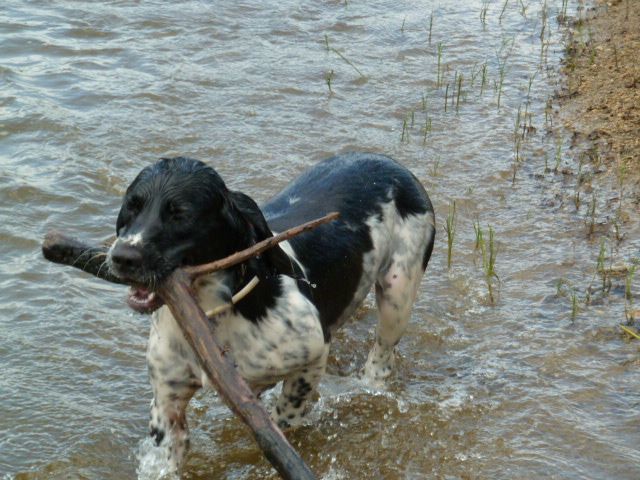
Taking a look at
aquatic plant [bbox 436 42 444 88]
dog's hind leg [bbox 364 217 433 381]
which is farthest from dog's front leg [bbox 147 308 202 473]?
aquatic plant [bbox 436 42 444 88]

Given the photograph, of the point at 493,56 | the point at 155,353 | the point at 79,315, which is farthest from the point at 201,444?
the point at 493,56

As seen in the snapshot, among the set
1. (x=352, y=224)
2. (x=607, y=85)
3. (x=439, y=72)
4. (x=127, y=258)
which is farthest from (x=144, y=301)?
(x=439, y=72)

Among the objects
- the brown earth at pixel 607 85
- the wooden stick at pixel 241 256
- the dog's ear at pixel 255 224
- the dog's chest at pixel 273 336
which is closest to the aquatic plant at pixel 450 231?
the brown earth at pixel 607 85

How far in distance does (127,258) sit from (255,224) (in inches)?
25.0

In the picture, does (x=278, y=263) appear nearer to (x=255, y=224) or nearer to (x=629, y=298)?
(x=255, y=224)

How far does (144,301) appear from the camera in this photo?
4.00m

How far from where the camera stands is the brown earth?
26.5ft

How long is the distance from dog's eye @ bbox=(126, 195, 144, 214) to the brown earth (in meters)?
4.31

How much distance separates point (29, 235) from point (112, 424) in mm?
2136

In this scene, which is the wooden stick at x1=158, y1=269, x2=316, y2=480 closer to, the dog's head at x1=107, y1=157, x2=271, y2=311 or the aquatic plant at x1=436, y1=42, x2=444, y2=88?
the dog's head at x1=107, y1=157, x2=271, y2=311

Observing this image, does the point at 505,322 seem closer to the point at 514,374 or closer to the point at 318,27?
the point at 514,374

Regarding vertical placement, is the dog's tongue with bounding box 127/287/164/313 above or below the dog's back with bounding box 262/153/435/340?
above

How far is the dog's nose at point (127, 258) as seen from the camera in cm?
385

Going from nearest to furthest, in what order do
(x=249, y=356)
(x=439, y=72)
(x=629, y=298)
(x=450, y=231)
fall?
1. (x=249, y=356)
2. (x=629, y=298)
3. (x=450, y=231)
4. (x=439, y=72)
